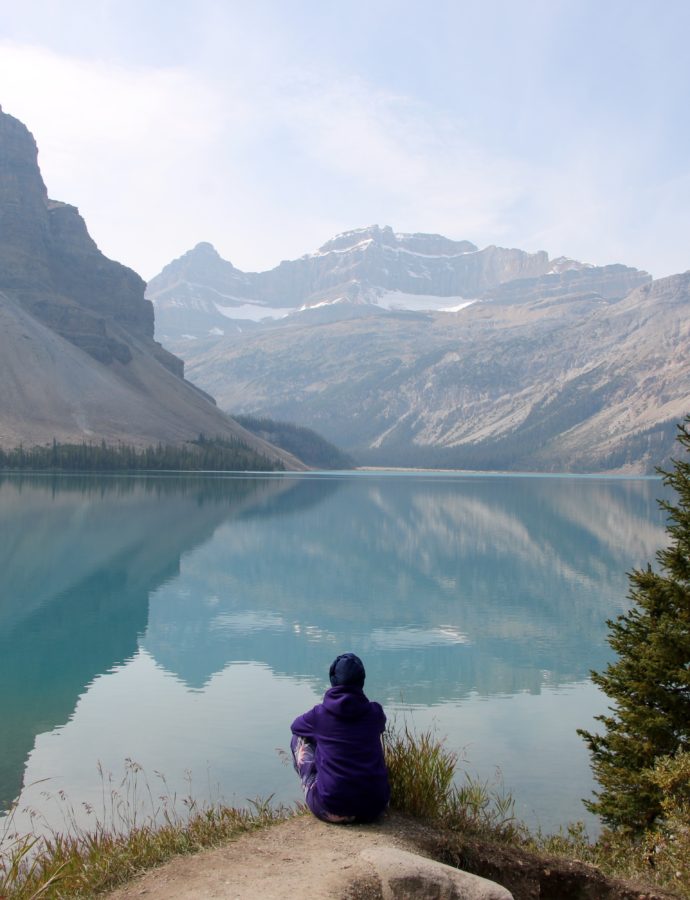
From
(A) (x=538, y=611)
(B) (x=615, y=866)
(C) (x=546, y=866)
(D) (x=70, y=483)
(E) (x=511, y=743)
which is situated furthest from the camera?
(D) (x=70, y=483)

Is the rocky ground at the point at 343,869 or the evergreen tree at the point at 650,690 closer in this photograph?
the rocky ground at the point at 343,869

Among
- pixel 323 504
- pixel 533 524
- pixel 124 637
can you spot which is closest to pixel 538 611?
pixel 124 637

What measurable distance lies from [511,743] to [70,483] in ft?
420

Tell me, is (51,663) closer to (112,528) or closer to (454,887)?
(454,887)

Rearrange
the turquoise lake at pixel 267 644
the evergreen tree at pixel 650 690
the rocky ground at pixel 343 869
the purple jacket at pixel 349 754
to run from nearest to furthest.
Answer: the rocky ground at pixel 343 869, the purple jacket at pixel 349 754, the evergreen tree at pixel 650 690, the turquoise lake at pixel 267 644

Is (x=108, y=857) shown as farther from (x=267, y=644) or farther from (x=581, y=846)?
(x=267, y=644)

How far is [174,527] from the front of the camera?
77250 mm

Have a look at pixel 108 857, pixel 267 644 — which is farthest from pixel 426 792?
pixel 267 644

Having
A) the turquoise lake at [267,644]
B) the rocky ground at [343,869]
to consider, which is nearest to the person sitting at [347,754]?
the rocky ground at [343,869]

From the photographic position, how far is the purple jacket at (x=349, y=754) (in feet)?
32.2

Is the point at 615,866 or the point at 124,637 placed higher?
the point at 615,866

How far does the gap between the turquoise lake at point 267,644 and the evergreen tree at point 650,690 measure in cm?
336

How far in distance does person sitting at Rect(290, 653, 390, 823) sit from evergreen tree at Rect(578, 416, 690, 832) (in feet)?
13.9

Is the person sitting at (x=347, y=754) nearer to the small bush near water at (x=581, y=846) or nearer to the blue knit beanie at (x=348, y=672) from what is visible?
the blue knit beanie at (x=348, y=672)
